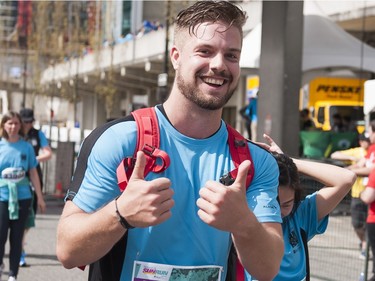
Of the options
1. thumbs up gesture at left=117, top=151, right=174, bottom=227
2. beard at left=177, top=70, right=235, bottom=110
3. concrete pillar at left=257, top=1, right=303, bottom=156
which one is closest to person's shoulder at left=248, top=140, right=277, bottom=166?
beard at left=177, top=70, right=235, bottom=110

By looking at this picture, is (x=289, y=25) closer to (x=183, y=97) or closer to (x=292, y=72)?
(x=292, y=72)

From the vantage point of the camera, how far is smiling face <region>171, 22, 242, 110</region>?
2.92 m

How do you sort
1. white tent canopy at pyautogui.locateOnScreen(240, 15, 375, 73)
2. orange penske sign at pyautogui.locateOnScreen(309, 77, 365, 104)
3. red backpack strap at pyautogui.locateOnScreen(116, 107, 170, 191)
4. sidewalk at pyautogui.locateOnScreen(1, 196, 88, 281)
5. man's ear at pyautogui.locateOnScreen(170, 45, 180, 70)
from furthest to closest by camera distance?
orange penske sign at pyautogui.locateOnScreen(309, 77, 365, 104) < white tent canopy at pyautogui.locateOnScreen(240, 15, 375, 73) < sidewalk at pyautogui.locateOnScreen(1, 196, 88, 281) < man's ear at pyautogui.locateOnScreen(170, 45, 180, 70) < red backpack strap at pyautogui.locateOnScreen(116, 107, 170, 191)

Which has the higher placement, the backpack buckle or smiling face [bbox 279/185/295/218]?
the backpack buckle

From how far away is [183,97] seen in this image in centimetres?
304

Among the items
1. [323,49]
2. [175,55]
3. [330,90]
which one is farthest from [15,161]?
[330,90]

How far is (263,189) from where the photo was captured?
3.04 meters

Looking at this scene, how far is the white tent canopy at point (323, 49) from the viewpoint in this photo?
14141mm

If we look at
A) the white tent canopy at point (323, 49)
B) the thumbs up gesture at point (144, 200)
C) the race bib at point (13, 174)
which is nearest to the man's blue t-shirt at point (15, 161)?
the race bib at point (13, 174)

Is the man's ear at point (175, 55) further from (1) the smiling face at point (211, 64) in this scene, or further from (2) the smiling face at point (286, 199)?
(2) the smiling face at point (286, 199)

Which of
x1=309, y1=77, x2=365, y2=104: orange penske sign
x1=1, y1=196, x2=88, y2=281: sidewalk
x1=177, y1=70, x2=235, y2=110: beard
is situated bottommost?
x1=1, y1=196, x2=88, y2=281: sidewalk

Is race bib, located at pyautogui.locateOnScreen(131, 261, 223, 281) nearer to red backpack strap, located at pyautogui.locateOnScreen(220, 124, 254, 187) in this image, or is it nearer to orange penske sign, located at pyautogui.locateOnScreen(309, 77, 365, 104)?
red backpack strap, located at pyautogui.locateOnScreen(220, 124, 254, 187)

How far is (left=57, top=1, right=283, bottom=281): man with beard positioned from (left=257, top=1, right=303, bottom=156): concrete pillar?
977 centimetres

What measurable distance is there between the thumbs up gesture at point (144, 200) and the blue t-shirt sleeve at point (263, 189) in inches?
21.5
